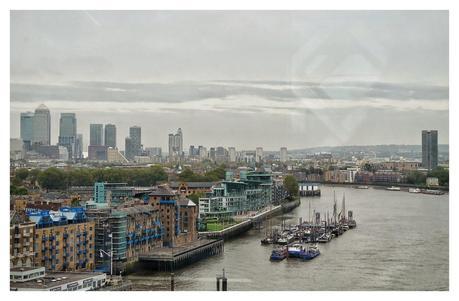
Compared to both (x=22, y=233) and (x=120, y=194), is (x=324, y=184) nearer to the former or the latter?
(x=120, y=194)

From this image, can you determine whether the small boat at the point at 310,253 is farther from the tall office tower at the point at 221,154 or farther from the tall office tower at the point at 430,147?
the tall office tower at the point at 430,147

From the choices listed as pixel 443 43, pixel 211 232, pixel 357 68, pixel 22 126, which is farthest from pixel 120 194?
pixel 443 43

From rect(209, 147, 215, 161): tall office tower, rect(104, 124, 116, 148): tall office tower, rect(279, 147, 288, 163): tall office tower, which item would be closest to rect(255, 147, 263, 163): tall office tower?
rect(279, 147, 288, 163): tall office tower

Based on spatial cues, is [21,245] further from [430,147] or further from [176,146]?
[430,147]

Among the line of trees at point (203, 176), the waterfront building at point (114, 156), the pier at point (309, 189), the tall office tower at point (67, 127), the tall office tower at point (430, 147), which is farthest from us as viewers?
the pier at point (309, 189)

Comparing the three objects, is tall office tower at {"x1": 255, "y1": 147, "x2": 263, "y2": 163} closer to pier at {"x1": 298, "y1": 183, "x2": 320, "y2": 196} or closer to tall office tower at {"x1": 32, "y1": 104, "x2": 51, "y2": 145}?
pier at {"x1": 298, "y1": 183, "x2": 320, "y2": 196}

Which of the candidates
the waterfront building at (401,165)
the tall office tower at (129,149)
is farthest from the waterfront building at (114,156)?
the waterfront building at (401,165)
